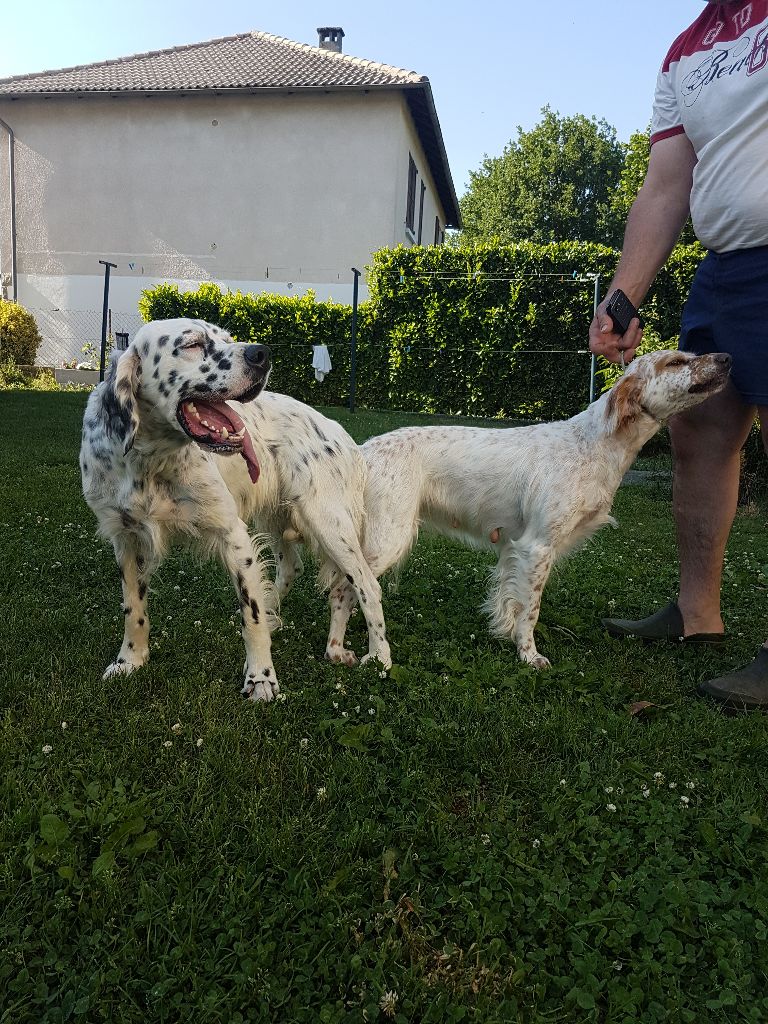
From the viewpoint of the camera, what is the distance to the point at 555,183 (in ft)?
128

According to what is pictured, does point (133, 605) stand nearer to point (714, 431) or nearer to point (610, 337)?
point (610, 337)

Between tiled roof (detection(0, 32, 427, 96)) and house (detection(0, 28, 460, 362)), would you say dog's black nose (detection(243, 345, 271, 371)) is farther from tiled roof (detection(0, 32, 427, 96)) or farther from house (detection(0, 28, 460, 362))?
tiled roof (detection(0, 32, 427, 96))

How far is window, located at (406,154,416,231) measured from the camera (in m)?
20.8

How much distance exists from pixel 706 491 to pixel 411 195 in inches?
783

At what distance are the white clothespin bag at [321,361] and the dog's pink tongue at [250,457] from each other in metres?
12.9

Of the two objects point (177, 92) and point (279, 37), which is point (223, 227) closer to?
point (177, 92)

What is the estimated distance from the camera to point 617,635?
3.76 metres

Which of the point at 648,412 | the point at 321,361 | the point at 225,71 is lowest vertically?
the point at 648,412

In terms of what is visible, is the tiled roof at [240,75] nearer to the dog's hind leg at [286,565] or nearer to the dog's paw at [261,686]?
the dog's hind leg at [286,565]

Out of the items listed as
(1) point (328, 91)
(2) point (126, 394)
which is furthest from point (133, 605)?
(1) point (328, 91)

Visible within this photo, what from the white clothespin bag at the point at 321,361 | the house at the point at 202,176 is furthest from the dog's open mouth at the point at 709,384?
the house at the point at 202,176

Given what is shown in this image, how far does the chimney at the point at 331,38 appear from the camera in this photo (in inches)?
977

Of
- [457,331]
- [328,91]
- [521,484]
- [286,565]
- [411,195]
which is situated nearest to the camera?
[521,484]

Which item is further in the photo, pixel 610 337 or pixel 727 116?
pixel 610 337
